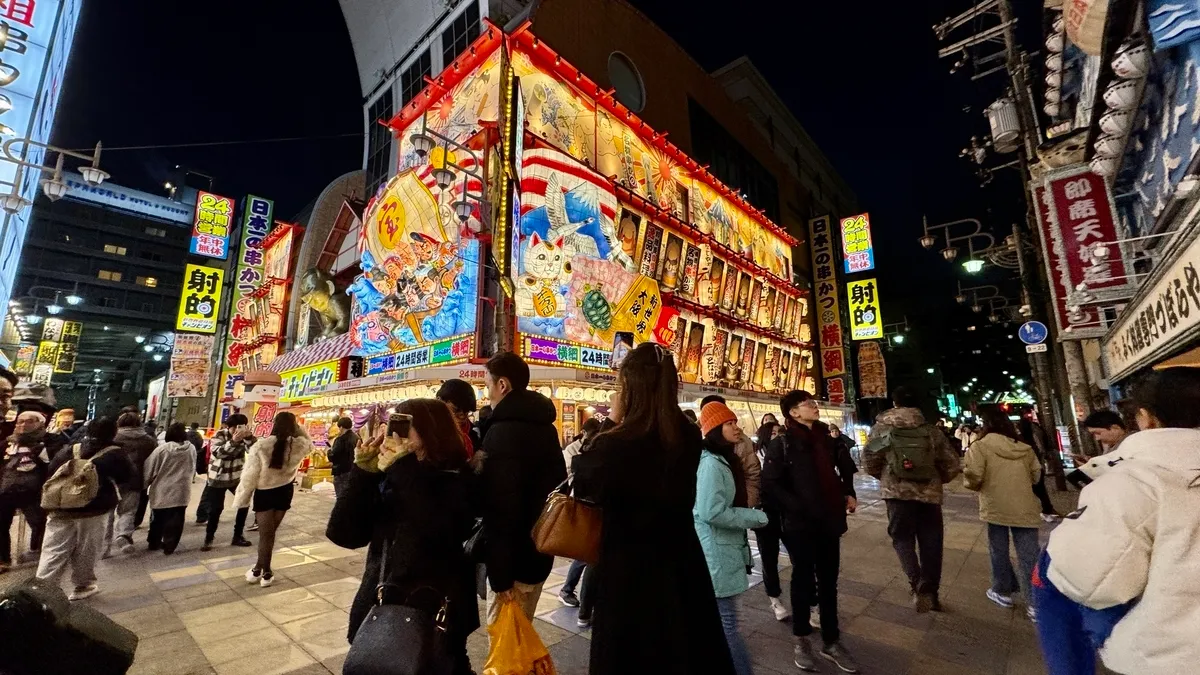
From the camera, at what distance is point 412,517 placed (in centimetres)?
233

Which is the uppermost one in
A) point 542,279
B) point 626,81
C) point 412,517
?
point 626,81

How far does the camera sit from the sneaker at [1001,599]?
15.8ft

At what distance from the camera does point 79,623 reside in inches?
58.4

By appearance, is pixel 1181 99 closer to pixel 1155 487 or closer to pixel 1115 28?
pixel 1115 28

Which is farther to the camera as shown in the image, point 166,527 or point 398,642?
point 166,527

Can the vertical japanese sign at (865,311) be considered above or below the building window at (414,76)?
below

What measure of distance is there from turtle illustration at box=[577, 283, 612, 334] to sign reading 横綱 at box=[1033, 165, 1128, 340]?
9.91m

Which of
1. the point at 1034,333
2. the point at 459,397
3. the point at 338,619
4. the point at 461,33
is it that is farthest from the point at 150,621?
the point at 461,33

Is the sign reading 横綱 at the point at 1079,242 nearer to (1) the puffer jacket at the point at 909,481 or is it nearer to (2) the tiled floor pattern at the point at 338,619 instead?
(2) the tiled floor pattern at the point at 338,619

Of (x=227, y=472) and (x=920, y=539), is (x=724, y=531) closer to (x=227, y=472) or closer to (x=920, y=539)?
(x=920, y=539)

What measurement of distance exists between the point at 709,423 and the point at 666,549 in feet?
5.69

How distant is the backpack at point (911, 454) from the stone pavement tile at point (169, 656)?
6186 millimetres

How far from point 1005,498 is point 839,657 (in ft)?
8.90

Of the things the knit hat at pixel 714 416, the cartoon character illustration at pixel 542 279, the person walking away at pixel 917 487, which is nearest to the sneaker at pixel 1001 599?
the person walking away at pixel 917 487
